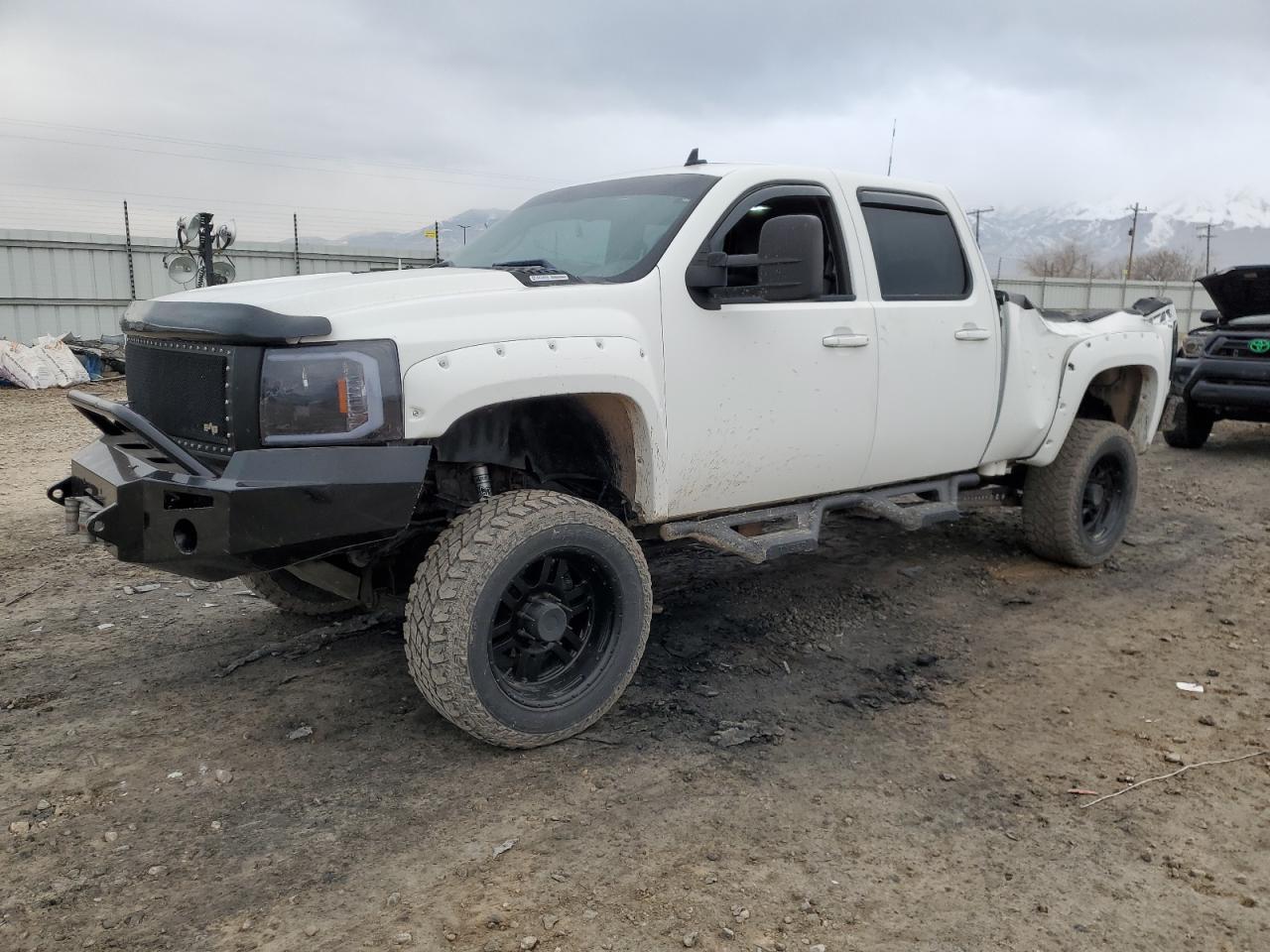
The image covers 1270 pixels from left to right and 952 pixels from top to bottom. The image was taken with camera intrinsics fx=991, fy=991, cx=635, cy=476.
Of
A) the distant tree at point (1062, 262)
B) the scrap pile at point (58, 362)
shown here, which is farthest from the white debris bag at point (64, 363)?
the distant tree at point (1062, 262)

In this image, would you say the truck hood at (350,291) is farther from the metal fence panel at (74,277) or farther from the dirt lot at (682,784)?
the metal fence panel at (74,277)

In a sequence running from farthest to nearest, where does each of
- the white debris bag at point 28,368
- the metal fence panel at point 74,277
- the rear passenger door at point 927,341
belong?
the metal fence panel at point 74,277
the white debris bag at point 28,368
the rear passenger door at point 927,341

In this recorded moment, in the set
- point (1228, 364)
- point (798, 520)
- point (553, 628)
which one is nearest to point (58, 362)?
point (798, 520)

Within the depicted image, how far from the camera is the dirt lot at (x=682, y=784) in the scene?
8.02ft

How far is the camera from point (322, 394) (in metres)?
2.84

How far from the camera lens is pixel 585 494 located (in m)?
3.88

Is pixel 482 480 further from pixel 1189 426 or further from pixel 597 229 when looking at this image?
pixel 1189 426

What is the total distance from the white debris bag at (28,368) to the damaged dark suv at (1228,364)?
46.3ft

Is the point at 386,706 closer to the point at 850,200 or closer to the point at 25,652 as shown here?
the point at 25,652

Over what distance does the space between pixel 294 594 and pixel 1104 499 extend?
4518mm

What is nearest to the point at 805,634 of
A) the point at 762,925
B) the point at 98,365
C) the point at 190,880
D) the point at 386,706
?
the point at 386,706

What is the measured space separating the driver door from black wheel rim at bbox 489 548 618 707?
18.1 inches

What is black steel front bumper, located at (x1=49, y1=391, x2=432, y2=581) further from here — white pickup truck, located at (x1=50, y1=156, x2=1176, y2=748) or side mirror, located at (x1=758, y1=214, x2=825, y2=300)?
side mirror, located at (x1=758, y1=214, x2=825, y2=300)

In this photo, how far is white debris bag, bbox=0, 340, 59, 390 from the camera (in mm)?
13805
